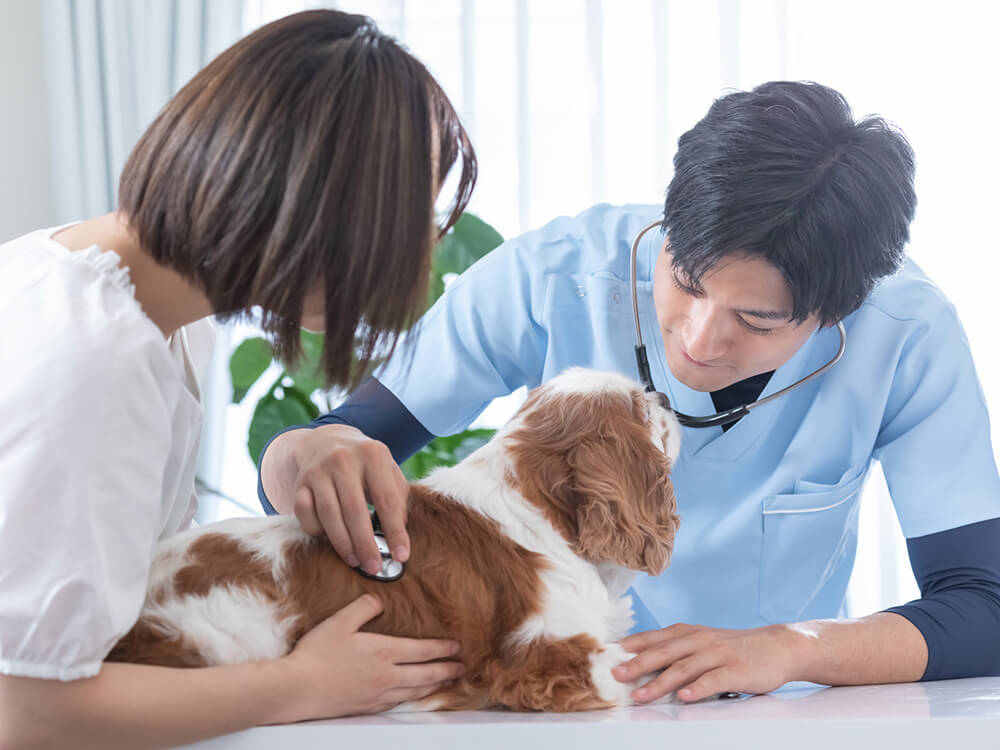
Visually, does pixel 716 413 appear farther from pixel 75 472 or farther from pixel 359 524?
pixel 75 472

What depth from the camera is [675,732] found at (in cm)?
70

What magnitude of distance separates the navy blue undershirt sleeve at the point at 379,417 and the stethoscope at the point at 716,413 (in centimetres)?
36

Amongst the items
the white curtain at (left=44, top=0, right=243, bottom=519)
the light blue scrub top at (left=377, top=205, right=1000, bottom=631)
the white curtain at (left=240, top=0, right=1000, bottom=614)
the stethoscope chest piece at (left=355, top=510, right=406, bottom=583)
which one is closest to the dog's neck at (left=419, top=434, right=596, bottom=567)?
the stethoscope chest piece at (left=355, top=510, right=406, bottom=583)

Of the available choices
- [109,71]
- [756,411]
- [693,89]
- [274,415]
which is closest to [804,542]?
[756,411]

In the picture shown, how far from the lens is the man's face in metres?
1.05

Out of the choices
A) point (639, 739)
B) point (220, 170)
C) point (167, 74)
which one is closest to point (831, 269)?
point (639, 739)

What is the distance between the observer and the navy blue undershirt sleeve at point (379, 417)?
4.32 feet

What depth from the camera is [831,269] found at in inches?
40.5

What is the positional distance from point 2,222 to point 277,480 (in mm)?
2020

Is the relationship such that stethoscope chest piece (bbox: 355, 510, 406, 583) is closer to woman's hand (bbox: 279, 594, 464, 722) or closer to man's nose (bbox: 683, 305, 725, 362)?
woman's hand (bbox: 279, 594, 464, 722)

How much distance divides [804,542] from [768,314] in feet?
1.35

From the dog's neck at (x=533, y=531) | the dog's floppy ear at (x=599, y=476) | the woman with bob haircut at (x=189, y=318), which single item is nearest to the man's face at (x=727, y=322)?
the dog's floppy ear at (x=599, y=476)

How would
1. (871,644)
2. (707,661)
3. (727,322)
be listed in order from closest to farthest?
(707,661) → (871,644) → (727,322)

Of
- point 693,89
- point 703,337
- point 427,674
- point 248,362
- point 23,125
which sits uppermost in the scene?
point 693,89
